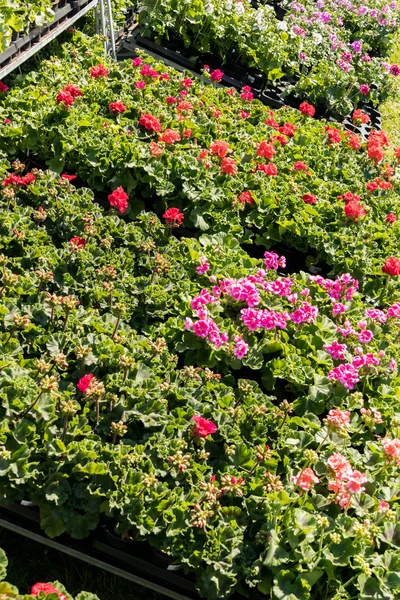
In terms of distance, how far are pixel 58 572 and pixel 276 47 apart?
6.04 meters

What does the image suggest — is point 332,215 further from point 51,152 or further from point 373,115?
point 373,115

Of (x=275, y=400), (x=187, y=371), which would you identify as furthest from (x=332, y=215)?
(x=187, y=371)

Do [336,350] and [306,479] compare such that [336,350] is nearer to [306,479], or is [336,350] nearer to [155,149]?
[306,479]

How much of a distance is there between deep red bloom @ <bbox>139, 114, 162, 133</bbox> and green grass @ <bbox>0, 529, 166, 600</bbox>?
3086 mm

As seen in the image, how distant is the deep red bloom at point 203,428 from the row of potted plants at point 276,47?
207 inches

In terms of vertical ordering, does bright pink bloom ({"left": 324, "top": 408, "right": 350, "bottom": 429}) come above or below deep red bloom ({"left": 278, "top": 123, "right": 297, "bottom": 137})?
above

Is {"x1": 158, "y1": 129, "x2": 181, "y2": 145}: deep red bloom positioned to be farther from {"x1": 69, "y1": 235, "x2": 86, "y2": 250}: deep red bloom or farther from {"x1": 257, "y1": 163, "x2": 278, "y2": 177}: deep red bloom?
{"x1": 69, "y1": 235, "x2": 86, "y2": 250}: deep red bloom

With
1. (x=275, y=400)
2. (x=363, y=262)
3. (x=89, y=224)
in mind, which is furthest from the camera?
(x=363, y=262)

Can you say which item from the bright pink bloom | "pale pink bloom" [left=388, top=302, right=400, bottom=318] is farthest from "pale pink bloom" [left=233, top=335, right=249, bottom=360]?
"pale pink bloom" [left=388, top=302, right=400, bottom=318]

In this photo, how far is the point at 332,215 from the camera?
5328 millimetres

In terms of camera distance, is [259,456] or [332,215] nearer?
[259,456]

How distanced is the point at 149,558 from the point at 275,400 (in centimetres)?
130

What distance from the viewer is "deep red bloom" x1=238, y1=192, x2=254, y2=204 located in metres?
4.97

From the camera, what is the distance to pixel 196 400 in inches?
137
